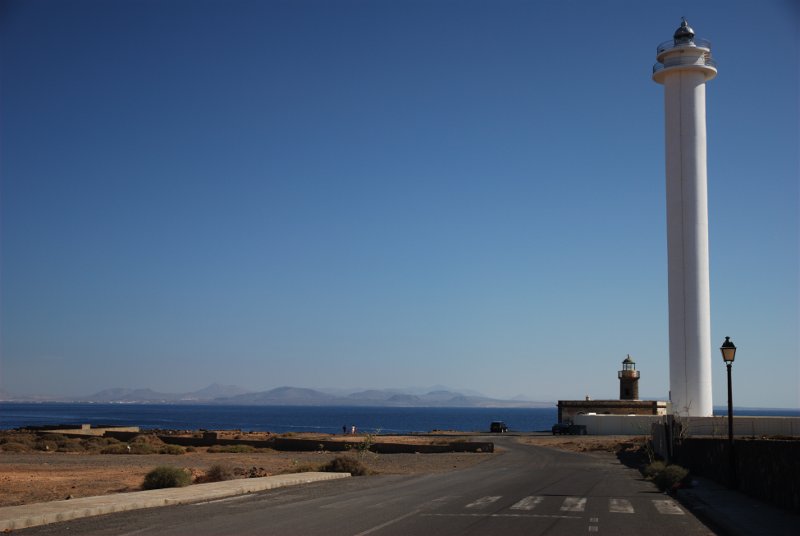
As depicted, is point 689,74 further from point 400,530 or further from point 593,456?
point 400,530

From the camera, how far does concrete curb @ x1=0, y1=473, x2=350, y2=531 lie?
51.3 ft

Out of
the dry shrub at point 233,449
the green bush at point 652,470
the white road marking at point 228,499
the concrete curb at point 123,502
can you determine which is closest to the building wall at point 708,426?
the green bush at point 652,470

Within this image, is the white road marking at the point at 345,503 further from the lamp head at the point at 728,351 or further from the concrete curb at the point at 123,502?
the lamp head at the point at 728,351

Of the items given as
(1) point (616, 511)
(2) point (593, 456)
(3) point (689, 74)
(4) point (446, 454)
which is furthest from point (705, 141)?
(1) point (616, 511)

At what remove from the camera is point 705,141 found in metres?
54.1

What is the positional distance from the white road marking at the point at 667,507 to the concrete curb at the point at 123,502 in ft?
33.6

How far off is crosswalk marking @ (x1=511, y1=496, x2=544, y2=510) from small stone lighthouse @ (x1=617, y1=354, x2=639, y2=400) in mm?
67501

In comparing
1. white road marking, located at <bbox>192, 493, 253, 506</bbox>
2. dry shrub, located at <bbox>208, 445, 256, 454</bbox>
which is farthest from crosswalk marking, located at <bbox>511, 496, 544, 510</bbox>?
dry shrub, located at <bbox>208, 445, 256, 454</bbox>

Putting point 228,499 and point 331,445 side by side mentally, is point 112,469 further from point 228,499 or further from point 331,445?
point 331,445

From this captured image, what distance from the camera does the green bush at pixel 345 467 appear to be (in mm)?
30625

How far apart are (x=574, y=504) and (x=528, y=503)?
1.05 metres

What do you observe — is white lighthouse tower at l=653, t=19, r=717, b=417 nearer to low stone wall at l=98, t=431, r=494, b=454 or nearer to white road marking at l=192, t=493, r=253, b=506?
low stone wall at l=98, t=431, r=494, b=454

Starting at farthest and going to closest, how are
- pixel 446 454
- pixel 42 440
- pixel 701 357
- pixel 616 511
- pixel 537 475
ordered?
pixel 42 440 < pixel 701 357 < pixel 446 454 < pixel 537 475 < pixel 616 511

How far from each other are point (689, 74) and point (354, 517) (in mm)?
46688
